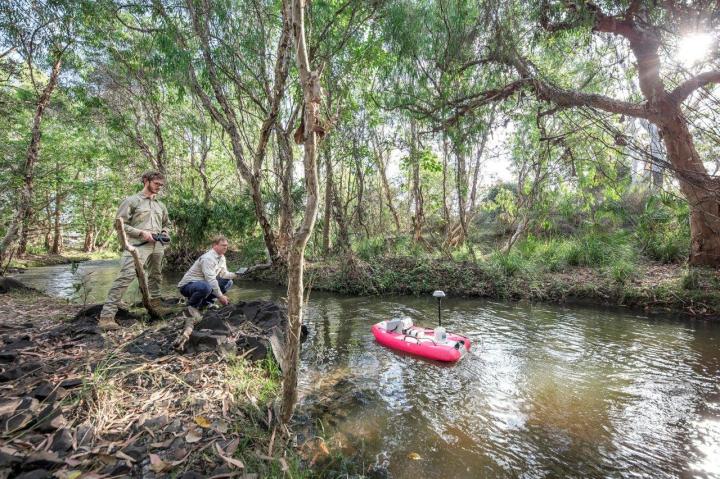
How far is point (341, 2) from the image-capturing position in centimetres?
773

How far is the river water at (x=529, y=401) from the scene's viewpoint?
3.02 meters

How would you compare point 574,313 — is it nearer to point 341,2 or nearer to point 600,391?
point 600,391

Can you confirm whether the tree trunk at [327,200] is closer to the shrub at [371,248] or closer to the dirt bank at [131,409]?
the shrub at [371,248]

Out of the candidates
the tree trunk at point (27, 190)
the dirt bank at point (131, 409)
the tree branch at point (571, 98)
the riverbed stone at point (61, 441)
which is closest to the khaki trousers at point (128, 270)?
the dirt bank at point (131, 409)

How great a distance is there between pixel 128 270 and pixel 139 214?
0.74 m

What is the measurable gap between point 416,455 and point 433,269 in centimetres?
769

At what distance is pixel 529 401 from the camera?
4.02 m

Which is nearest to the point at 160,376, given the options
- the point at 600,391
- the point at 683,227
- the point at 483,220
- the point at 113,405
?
the point at 113,405

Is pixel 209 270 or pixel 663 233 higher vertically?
pixel 663 233

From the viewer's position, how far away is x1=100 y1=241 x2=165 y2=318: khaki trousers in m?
4.52

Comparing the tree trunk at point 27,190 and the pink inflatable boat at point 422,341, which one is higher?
the tree trunk at point 27,190

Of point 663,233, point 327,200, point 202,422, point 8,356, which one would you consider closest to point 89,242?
point 327,200

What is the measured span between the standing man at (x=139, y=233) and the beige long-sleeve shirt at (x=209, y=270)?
550 millimetres

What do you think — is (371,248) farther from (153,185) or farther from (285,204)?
(153,185)
